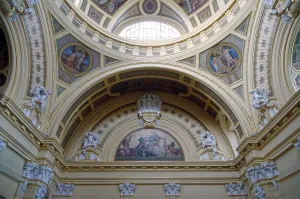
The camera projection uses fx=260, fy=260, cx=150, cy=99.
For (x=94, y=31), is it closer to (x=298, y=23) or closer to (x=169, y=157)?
(x=169, y=157)

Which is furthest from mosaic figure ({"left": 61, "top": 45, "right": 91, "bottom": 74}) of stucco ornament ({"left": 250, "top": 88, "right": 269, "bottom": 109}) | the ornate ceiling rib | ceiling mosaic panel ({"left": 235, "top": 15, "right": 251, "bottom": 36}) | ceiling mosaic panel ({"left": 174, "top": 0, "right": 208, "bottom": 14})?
stucco ornament ({"left": 250, "top": 88, "right": 269, "bottom": 109})

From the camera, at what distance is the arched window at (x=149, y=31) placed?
18.7 metres

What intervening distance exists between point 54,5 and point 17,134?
646 centimetres

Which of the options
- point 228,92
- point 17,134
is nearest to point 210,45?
point 228,92

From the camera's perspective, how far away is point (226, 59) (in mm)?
14484

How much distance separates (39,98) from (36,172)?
3357mm

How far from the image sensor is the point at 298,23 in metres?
10.8

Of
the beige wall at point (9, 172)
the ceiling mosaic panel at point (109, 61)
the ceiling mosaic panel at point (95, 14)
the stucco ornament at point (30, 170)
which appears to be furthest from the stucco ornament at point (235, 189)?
the ceiling mosaic panel at point (95, 14)

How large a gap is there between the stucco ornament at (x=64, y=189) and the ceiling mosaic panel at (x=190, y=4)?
519 inches

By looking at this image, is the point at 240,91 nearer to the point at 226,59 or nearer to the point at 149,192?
the point at 226,59

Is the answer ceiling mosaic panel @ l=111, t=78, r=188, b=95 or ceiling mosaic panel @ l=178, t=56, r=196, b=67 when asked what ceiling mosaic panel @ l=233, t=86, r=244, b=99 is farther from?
ceiling mosaic panel @ l=111, t=78, r=188, b=95

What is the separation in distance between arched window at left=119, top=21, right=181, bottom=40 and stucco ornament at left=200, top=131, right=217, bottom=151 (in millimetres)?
7263

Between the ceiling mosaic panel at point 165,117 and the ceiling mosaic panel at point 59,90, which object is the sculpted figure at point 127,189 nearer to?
the ceiling mosaic panel at point 165,117

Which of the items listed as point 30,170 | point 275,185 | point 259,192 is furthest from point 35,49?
point 275,185
